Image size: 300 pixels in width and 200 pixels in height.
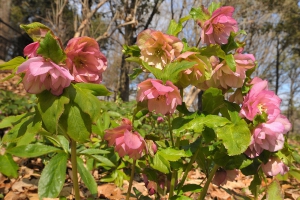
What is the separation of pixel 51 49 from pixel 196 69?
1.14ft

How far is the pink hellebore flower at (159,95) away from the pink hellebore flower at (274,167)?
0.34 m

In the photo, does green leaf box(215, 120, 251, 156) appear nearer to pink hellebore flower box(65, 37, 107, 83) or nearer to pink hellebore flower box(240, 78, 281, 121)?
pink hellebore flower box(240, 78, 281, 121)

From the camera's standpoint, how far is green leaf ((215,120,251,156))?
26.0 inches

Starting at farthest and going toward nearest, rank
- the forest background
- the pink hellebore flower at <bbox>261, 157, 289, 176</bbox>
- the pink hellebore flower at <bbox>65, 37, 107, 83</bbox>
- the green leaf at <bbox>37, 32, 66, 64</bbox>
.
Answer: the forest background
the pink hellebore flower at <bbox>261, 157, 289, 176</bbox>
the pink hellebore flower at <bbox>65, 37, 107, 83</bbox>
the green leaf at <bbox>37, 32, 66, 64</bbox>

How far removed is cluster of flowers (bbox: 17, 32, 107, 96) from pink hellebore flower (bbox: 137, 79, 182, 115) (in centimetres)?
13

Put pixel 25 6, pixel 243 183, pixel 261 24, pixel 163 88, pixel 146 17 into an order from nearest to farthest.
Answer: pixel 163 88 → pixel 243 183 → pixel 146 17 → pixel 261 24 → pixel 25 6

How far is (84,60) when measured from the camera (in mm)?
717

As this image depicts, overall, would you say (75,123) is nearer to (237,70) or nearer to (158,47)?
(158,47)

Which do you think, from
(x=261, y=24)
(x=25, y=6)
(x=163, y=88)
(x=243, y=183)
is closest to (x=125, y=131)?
(x=163, y=88)

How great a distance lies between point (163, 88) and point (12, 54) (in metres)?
12.5

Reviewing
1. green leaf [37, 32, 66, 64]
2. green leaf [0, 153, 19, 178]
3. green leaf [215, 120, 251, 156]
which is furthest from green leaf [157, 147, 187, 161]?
green leaf [0, 153, 19, 178]

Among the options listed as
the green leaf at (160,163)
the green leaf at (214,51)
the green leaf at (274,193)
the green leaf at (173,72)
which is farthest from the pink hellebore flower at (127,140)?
the green leaf at (274,193)

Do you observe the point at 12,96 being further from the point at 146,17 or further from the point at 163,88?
the point at 146,17

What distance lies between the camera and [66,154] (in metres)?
0.79
